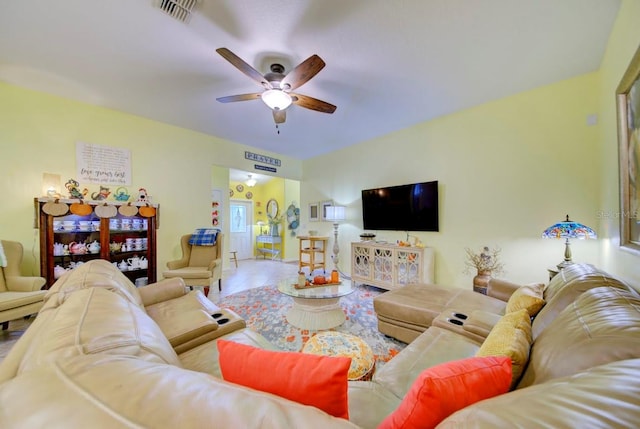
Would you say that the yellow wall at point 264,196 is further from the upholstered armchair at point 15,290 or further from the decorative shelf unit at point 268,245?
the upholstered armchair at point 15,290

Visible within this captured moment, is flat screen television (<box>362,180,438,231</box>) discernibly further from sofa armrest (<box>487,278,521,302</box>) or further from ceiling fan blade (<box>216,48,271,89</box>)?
ceiling fan blade (<box>216,48,271,89</box>)

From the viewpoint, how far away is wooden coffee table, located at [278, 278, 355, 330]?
92.9 inches

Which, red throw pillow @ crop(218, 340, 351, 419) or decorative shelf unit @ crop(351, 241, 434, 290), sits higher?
red throw pillow @ crop(218, 340, 351, 419)

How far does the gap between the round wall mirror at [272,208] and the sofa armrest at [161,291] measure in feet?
16.4

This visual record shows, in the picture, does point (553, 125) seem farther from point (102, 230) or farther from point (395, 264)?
point (102, 230)

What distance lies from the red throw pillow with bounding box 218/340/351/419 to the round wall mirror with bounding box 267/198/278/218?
21.6ft

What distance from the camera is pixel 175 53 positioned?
211cm

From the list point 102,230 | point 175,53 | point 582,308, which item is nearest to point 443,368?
point 582,308

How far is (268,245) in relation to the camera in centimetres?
717

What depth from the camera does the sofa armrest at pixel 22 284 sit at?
7.76ft

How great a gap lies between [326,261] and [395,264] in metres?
1.88

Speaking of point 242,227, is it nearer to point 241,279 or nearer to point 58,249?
point 241,279

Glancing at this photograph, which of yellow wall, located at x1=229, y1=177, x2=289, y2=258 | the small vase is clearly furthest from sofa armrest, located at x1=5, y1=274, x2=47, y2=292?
the small vase

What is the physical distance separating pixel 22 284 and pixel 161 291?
167 cm
